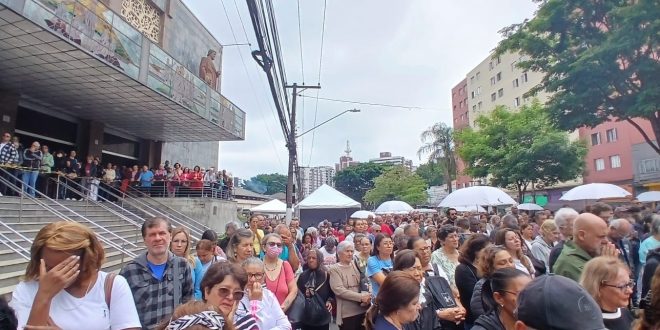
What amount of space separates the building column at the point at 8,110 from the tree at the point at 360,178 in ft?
208

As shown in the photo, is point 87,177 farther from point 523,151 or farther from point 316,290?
point 523,151

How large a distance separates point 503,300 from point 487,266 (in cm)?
85

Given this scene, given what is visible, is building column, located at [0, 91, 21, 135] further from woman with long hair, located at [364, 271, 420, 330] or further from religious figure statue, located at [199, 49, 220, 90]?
woman with long hair, located at [364, 271, 420, 330]

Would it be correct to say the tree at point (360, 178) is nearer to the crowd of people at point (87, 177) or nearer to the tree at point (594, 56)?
the crowd of people at point (87, 177)

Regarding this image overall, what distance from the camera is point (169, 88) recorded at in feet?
44.8

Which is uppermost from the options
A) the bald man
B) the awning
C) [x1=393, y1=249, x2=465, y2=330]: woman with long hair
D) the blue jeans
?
the awning

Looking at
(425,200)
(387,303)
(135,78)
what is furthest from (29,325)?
(425,200)

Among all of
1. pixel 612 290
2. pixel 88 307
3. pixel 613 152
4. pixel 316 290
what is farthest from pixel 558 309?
pixel 613 152

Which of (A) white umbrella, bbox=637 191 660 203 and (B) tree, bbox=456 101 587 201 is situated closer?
(A) white umbrella, bbox=637 191 660 203

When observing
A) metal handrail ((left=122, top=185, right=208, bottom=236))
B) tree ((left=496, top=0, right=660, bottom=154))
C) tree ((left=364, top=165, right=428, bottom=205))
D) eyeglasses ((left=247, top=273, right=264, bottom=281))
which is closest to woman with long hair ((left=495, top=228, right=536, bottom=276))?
eyeglasses ((left=247, top=273, right=264, bottom=281))

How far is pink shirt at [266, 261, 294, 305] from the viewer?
408cm

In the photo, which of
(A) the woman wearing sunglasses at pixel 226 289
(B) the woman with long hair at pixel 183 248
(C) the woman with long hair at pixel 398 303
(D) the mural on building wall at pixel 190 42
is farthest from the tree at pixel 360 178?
(A) the woman wearing sunglasses at pixel 226 289

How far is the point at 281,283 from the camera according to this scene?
4.16m

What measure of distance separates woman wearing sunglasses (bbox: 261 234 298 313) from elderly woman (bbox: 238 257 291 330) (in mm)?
933
